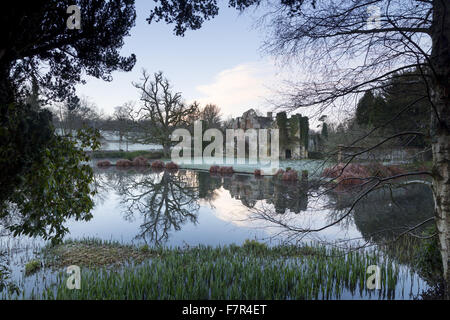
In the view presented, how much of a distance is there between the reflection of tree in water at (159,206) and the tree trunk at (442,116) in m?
5.55

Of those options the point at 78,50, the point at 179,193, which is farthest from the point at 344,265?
the point at 179,193

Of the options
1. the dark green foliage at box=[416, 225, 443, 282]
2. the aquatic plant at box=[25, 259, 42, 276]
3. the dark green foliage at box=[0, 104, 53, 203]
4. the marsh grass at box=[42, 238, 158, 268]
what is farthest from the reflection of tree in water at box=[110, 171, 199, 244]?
the dark green foliage at box=[416, 225, 443, 282]

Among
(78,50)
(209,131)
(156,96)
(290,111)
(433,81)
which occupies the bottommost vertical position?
(290,111)

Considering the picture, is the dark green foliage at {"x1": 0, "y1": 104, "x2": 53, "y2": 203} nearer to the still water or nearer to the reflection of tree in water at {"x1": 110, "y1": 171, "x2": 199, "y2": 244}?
the still water

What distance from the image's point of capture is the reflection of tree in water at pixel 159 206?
7.44m

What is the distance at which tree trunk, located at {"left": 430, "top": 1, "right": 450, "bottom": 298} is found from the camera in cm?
262

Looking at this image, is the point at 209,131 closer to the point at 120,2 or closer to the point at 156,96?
the point at 156,96

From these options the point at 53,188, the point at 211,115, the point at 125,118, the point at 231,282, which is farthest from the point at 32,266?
the point at 211,115

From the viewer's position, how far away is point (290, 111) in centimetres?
310

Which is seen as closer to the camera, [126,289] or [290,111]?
[290,111]

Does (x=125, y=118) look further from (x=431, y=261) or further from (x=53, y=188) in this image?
(x=431, y=261)

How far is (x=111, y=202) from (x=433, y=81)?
11.7 meters

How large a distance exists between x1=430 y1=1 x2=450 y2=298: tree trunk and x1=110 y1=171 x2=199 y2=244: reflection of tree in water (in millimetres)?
5548
